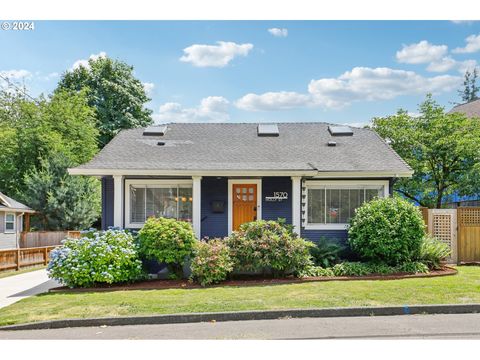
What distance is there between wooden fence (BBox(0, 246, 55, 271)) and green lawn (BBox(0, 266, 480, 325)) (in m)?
6.88

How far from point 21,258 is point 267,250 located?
10456 mm

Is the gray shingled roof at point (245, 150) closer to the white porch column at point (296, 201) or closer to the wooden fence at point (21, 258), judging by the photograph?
the white porch column at point (296, 201)

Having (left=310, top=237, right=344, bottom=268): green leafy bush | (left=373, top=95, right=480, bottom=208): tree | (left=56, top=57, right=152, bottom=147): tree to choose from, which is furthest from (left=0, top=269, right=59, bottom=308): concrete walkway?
(left=56, top=57, right=152, bottom=147): tree

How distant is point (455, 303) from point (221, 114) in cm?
1203

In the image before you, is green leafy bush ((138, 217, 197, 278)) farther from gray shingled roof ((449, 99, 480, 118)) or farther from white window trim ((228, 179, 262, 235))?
gray shingled roof ((449, 99, 480, 118))

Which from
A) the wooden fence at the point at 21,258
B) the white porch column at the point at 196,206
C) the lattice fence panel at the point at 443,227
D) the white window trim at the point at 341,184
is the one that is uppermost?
the white window trim at the point at 341,184

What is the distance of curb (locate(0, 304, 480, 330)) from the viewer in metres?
7.27

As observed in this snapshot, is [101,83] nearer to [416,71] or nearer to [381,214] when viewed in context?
[416,71]

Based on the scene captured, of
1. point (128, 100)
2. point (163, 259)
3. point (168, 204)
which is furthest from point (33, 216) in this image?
point (163, 259)

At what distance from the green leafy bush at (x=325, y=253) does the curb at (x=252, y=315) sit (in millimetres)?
3822

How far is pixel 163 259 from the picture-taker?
1084cm

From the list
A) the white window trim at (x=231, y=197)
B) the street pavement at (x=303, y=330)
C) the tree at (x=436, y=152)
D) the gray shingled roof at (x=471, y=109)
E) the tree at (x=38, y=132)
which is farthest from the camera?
the gray shingled roof at (x=471, y=109)

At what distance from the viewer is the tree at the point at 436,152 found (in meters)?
17.8

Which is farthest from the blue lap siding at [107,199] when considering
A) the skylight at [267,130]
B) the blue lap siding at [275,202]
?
the skylight at [267,130]
